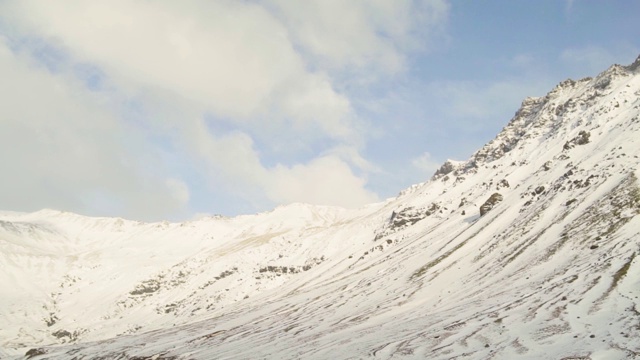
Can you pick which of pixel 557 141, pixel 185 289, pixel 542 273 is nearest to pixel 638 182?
pixel 542 273

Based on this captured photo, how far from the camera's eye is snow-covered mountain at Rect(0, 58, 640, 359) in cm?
2591

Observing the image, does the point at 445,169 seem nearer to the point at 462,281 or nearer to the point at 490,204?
the point at 490,204

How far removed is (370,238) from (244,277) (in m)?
46.6

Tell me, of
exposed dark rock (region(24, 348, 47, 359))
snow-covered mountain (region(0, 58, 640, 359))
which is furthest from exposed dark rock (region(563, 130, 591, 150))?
exposed dark rock (region(24, 348, 47, 359))

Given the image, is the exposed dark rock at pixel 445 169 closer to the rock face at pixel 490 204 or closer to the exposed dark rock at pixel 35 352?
the rock face at pixel 490 204

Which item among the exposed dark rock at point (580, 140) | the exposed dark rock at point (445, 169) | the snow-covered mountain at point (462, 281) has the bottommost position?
the snow-covered mountain at point (462, 281)

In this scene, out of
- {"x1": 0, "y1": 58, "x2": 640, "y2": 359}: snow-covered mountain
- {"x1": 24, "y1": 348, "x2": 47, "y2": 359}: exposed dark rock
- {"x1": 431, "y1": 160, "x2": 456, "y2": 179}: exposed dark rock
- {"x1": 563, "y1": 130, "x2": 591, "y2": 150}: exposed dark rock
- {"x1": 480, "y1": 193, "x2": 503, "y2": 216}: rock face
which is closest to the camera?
{"x1": 0, "y1": 58, "x2": 640, "y2": 359}: snow-covered mountain

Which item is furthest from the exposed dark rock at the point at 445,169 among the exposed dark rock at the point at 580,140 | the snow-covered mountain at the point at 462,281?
the exposed dark rock at the point at 580,140

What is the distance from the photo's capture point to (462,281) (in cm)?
5456

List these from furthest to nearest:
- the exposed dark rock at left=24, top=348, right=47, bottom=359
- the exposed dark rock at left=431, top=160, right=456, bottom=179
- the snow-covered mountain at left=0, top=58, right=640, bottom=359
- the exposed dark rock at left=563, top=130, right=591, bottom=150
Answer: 1. the exposed dark rock at left=431, top=160, right=456, bottom=179
2. the exposed dark rock at left=563, top=130, right=591, bottom=150
3. the exposed dark rock at left=24, top=348, right=47, bottom=359
4. the snow-covered mountain at left=0, top=58, right=640, bottom=359

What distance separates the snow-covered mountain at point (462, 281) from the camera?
25906mm

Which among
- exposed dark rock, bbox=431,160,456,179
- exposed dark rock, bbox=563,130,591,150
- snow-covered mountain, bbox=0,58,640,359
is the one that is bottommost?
snow-covered mountain, bbox=0,58,640,359

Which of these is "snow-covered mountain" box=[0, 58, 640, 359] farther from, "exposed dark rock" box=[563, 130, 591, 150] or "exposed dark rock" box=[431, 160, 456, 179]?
"exposed dark rock" box=[431, 160, 456, 179]

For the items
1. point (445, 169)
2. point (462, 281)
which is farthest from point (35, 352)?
point (445, 169)
